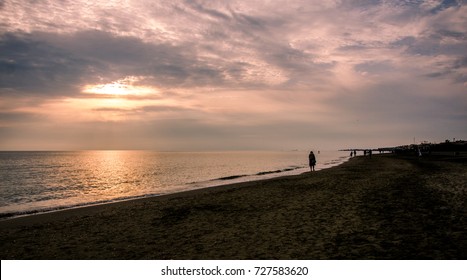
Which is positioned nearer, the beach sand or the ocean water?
the beach sand

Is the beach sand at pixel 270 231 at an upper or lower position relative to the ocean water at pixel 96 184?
upper

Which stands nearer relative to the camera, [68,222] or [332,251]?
[332,251]

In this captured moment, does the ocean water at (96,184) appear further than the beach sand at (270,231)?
Yes

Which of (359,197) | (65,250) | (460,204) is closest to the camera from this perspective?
(65,250)

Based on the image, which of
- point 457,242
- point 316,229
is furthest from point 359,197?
point 457,242

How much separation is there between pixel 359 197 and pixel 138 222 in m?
12.1

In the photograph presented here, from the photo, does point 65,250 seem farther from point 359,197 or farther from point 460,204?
point 460,204

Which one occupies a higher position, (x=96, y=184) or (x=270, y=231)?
(x=270, y=231)

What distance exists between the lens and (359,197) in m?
17.2

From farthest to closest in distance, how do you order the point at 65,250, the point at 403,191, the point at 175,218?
1. the point at 403,191
2. the point at 175,218
3. the point at 65,250

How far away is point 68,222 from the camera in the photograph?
15211 millimetres

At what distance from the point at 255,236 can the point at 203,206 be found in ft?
26.3

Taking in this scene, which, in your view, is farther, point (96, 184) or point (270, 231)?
point (96, 184)

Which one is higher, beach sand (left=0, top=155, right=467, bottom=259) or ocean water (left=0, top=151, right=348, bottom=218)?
beach sand (left=0, top=155, right=467, bottom=259)
